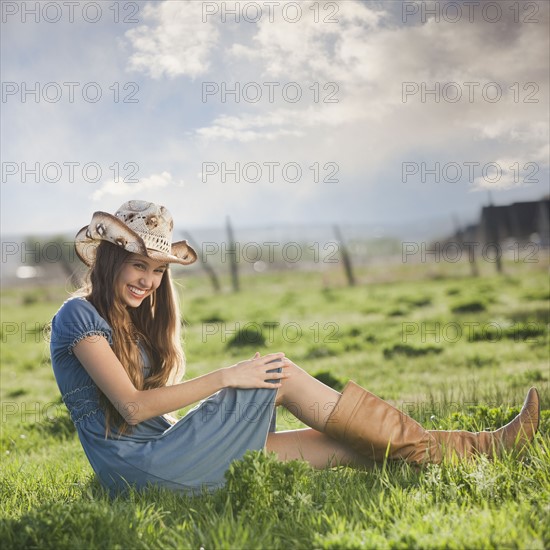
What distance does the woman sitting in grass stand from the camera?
3209 mm

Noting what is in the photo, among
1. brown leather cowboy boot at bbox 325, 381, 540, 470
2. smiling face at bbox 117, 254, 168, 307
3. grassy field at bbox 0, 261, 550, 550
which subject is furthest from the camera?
smiling face at bbox 117, 254, 168, 307

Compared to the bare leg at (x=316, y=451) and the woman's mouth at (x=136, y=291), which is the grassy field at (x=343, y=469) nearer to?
the bare leg at (x=316, y=451)

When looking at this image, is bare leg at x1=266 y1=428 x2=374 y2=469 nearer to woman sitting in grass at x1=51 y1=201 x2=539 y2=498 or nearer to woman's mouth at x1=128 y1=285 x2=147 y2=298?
woman sitting in grass at x1=51 y1=201 x2=539 y2=498

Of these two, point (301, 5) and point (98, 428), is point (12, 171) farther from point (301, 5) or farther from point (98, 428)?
point (98, 428)

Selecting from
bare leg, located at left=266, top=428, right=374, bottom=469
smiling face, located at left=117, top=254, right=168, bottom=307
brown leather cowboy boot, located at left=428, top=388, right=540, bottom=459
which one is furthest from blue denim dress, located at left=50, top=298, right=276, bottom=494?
brown leather cowboy boot, located at left=428, top=388, right=540, bottom=459

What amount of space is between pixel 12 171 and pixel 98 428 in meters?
5.47

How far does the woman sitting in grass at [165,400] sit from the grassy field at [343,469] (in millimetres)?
148

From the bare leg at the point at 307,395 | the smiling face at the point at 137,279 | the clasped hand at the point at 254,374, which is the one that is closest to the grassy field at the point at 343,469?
the bare leg at the point at 307,395

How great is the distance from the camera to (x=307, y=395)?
3.39 meters

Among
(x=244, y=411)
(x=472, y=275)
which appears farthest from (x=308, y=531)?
(x=472, y=275)

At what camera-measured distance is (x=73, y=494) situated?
3484mm

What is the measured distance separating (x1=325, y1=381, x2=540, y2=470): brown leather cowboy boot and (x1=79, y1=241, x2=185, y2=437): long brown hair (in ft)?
3.13

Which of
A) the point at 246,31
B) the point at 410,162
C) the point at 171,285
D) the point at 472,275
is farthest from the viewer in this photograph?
the point at 472,275

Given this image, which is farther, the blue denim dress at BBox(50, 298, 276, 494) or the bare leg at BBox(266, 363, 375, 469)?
the bare leg at BBox(266, 363, 375, 469)
